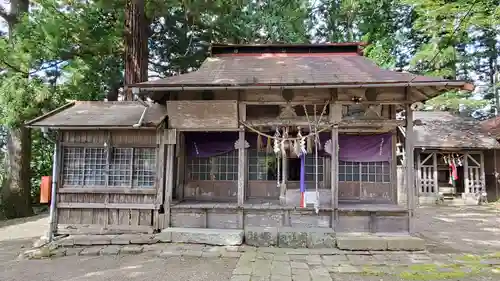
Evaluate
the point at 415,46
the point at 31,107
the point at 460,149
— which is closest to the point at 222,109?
the point at 31,107

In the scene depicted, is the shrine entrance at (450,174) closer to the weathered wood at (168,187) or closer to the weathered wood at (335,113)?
the weathered wood at (335,113)

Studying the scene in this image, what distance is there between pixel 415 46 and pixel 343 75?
1776cm

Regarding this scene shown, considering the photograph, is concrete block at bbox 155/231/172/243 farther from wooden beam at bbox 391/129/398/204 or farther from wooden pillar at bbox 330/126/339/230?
wooden beam at bbox 391/129/398/204

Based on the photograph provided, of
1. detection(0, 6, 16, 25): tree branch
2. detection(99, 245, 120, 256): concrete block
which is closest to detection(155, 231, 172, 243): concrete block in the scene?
detection(99, 245, 120, 256): concrete block

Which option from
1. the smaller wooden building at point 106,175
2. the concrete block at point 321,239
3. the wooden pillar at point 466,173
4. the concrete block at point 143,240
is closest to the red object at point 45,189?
the smaller wooden building at point 106,175

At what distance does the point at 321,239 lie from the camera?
22.9 feet

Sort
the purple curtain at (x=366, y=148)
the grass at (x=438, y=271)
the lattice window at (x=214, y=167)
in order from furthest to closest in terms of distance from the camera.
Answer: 1. the lattice window at (x=214, y=167)
2. the purple curtain at (x=366, y=148)
3. the grass at (x=438, y=271)

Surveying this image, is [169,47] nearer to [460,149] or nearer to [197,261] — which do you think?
[197,261]

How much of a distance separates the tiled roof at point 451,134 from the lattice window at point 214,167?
995 cm

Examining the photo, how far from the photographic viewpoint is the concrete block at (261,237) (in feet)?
23.3

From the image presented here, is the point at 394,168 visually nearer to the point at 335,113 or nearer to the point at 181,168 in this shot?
the point at 335,113

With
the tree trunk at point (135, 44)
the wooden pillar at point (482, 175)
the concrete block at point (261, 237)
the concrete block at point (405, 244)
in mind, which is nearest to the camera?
the concrete block at point (405, 244)

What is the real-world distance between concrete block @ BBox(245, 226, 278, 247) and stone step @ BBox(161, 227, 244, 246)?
0.63 feet

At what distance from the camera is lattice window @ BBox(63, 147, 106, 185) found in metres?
7.90
